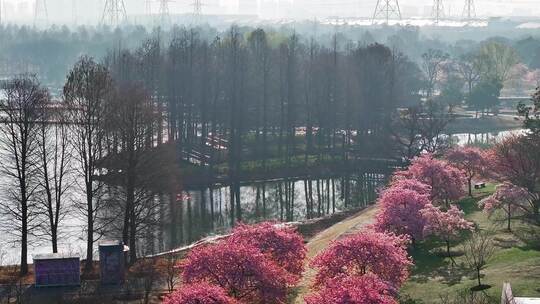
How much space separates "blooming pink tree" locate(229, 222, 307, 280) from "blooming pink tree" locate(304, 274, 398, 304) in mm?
4713

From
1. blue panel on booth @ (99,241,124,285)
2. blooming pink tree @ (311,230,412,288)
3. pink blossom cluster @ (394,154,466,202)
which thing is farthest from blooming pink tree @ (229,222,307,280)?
pink blossom cluster @ (394,154,466,202)

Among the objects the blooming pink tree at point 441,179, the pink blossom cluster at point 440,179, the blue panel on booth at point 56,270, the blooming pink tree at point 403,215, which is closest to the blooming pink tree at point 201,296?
the blue panel on booth at point 56,270

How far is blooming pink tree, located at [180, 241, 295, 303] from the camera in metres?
22.1

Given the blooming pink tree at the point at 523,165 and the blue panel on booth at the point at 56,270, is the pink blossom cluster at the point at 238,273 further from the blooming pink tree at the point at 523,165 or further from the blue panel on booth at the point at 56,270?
the blooming pink tree at the point at 523,165

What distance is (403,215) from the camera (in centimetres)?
3094

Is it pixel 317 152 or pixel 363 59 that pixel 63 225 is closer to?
pixel 317 152

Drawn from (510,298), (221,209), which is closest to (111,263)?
(510,298)

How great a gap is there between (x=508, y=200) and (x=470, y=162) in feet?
36.1

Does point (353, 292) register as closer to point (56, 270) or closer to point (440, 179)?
point (56, 270)

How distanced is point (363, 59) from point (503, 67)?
3834cm

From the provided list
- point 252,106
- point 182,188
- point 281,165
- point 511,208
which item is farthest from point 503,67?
point 511,208

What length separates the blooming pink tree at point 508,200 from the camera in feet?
105

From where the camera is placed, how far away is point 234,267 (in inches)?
871

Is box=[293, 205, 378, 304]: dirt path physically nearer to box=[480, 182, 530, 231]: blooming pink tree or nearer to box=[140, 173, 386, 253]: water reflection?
box=[140, 173, 386, 253]: water reflection
